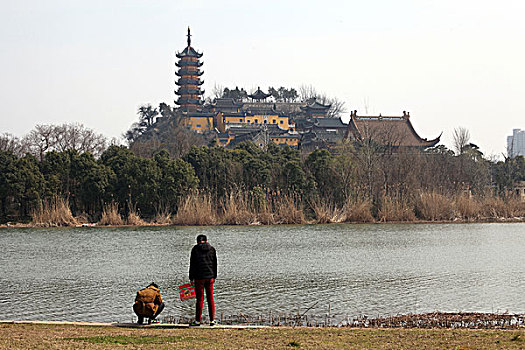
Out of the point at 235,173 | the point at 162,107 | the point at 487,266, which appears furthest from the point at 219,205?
the point at 162,107

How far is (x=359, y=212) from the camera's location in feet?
90.6

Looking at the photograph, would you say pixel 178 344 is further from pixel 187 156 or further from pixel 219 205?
pixel 187 156

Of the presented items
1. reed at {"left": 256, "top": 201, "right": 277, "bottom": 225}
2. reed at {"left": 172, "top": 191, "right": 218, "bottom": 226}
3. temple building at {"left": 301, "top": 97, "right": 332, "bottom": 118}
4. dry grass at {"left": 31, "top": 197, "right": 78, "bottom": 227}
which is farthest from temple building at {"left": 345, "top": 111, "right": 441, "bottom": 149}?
dry grass at {"left": 31, "top": 197, "right": 78, "bottom": 227}

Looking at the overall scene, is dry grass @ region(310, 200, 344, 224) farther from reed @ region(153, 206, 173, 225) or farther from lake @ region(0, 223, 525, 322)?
reed @ region(153, 206, 173, 225)

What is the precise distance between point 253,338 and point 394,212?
21.6 meters

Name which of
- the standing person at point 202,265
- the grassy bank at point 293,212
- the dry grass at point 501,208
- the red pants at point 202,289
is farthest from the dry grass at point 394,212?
the standing person at point 202,265

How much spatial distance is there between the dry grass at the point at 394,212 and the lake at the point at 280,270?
2406mm

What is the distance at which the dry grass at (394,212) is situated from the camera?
27.7 metres

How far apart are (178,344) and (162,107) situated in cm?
6398

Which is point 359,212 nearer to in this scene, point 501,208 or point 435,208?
point 435,208

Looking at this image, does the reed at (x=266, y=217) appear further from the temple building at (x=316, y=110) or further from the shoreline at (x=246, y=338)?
the temple building at (x=316, y=110)

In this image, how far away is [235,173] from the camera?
3142 cm

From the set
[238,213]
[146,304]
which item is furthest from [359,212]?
[146,304]

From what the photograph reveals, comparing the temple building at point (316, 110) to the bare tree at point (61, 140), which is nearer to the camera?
the bare tree at point (61, 140)
